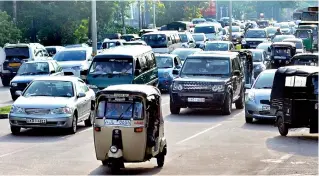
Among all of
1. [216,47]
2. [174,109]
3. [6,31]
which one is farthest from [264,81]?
[6,31]

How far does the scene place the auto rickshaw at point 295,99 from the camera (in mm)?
22250

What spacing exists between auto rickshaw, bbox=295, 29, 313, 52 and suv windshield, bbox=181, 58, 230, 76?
37870 millimetres

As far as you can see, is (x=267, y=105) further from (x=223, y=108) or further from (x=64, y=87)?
(x=64, y=87)

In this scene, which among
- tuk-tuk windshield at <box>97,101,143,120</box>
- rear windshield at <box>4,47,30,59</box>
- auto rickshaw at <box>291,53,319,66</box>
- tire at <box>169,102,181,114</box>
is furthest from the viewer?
rear windshield at <box>4,47,30,59</box>

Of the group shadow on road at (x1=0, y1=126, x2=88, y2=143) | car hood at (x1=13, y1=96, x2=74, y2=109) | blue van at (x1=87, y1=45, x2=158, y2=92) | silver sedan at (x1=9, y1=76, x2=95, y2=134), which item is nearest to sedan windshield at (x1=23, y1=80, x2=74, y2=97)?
silver sedan at (x1=9, y1=76, x2=95, y2=134)

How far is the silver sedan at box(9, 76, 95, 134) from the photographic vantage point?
23.5 meters

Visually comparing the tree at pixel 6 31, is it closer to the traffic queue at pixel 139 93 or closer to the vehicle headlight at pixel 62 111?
the traffic queue at pixel 139 93

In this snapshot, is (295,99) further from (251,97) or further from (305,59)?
(305,59)

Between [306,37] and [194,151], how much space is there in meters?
52.3

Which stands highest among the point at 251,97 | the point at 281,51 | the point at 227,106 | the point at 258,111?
the point at 251,97

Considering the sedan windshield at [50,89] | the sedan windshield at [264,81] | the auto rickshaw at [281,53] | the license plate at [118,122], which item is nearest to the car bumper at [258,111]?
the sedan windshield at [264,81]

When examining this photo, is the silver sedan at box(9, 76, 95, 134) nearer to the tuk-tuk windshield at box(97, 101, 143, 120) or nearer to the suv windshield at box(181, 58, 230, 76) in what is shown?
the suv windshield at box(181, 58, 230, 76)

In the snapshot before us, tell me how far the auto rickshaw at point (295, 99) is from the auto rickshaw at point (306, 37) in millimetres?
44492

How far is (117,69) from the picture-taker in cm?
3100
